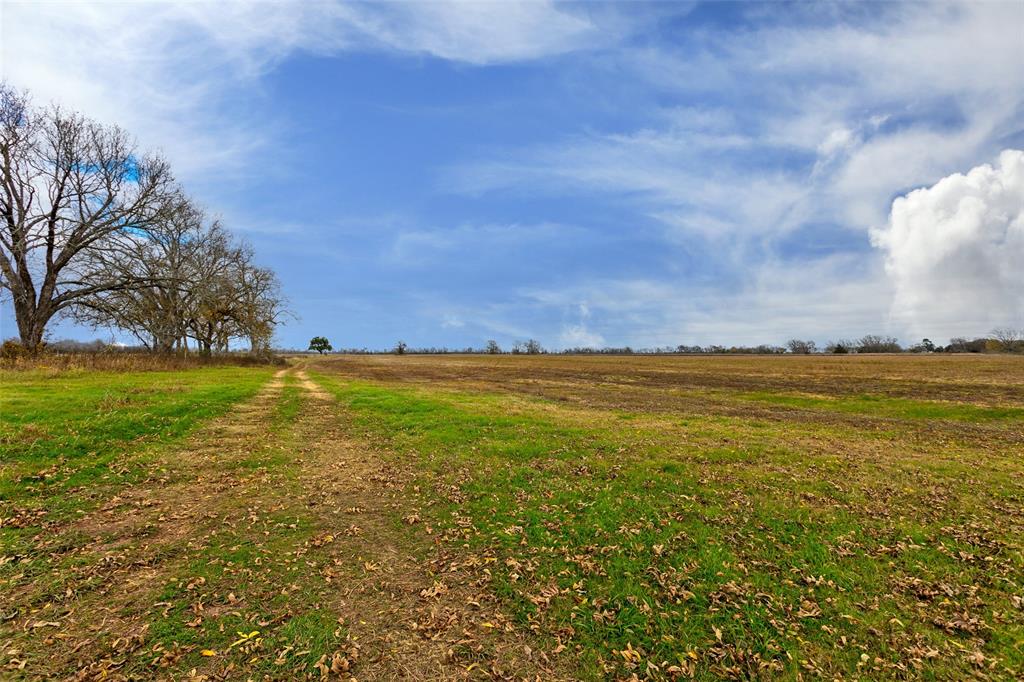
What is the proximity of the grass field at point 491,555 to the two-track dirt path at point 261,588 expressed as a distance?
37 mm

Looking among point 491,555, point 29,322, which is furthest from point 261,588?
point 29,322

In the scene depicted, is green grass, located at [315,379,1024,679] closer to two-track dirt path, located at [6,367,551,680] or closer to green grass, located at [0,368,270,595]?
two-track dirt path, located at [6,367,551,680]

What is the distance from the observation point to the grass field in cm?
502

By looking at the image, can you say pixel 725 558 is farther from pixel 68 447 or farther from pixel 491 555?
pixel 68 447

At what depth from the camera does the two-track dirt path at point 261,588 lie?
4785mm

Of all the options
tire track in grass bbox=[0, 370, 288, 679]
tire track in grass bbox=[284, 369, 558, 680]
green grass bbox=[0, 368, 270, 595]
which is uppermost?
green grass bbox=[0, 368, 270, 595]

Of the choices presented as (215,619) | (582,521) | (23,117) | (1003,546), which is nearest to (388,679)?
(215,619)

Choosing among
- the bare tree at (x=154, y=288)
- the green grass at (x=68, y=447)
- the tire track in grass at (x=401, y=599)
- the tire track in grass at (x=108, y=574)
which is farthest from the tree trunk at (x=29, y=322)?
the tire track in grass at (x=401, y=599)

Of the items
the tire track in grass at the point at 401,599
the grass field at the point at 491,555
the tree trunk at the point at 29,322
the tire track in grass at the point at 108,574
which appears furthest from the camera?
the tree trunk at the point at 29,322

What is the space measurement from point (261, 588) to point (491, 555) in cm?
346

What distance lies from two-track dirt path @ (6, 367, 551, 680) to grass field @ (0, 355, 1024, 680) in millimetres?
37

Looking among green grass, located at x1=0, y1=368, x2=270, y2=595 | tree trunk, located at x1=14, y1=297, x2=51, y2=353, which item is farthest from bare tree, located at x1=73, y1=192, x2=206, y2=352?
green grass, located at x1=0, y1=368, x2=270, y2=595

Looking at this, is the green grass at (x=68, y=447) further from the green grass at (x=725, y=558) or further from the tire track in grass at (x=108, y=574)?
the green grass at (x=725, y=558)

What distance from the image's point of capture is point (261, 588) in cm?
613
